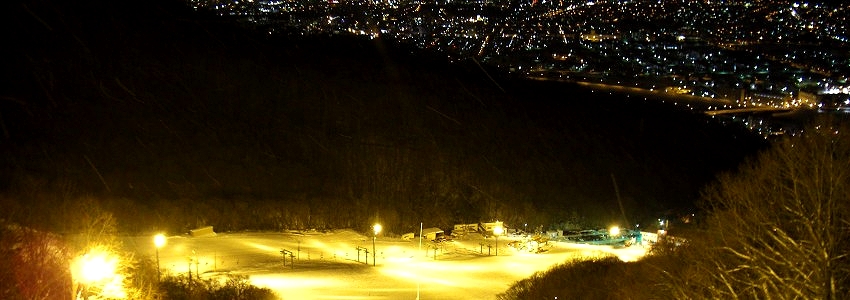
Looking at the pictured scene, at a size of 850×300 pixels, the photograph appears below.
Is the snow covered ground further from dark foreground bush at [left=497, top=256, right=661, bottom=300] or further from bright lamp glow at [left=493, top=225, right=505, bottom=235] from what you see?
dark foreground bush at [left=497, top=256, right=661, bottom=300]

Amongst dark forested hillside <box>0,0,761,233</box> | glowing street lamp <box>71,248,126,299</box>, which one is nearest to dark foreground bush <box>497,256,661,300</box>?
glowing street lamp <box>71,248,126,299</box>

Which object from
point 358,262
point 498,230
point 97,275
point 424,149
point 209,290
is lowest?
point 358,262

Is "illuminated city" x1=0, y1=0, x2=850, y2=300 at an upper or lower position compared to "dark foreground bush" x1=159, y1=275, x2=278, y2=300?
upper

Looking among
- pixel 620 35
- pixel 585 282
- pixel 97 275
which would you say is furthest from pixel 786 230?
pixel 620 35

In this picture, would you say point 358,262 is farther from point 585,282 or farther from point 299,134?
point 299,134

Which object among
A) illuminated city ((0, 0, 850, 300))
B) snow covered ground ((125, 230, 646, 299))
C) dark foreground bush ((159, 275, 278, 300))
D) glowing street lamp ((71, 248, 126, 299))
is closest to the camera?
illuminated city ((0, 0, 850, 300))

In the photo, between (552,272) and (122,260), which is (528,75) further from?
(122,260)

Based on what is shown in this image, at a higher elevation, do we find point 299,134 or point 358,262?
point 299,134

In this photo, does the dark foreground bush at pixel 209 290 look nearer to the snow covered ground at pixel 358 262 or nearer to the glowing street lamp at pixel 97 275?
the snow covered ground at pixel 358 262
